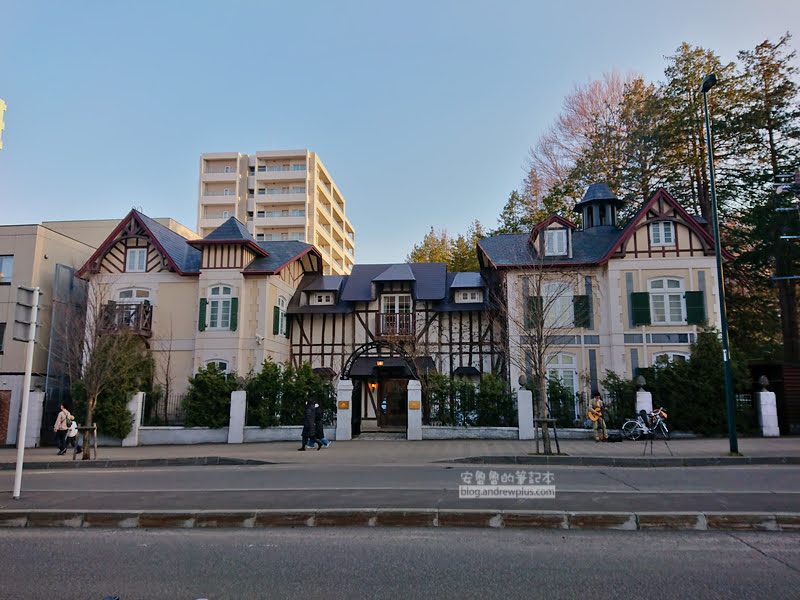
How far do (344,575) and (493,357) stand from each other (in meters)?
21.5

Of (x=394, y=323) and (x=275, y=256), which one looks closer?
(x=394, y=323)

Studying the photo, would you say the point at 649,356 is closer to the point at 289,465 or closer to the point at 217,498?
the point at 289,465

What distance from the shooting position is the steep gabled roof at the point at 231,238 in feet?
82.8

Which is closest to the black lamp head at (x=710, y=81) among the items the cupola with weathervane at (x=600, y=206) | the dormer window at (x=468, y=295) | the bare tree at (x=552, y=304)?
the bare tree at (x=552, y=304)

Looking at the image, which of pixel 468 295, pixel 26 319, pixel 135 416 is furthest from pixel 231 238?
pixel 26 319

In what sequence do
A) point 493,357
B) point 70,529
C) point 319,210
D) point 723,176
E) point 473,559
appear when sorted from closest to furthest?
point 473,559 < point 70,529 < point 493,357 < point 723,176 < point 319,210

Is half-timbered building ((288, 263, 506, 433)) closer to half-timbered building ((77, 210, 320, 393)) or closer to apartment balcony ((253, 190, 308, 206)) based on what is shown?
half-timbered building ((77, 210, 320, 393))

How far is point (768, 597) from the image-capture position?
4574mm

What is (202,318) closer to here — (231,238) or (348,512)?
(231,238)

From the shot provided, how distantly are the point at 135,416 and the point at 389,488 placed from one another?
14607mm

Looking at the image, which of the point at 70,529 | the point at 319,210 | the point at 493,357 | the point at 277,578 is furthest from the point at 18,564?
the point at 319,210

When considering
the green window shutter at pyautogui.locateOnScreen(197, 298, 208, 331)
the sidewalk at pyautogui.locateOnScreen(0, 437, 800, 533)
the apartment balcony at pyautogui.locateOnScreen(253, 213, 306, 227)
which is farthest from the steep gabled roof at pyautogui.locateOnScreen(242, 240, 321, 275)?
the apartment balcony at pyautogui.locateOnScreen(253, 213, 306, 227)

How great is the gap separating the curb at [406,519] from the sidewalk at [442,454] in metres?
6.60

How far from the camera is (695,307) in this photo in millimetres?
23141
